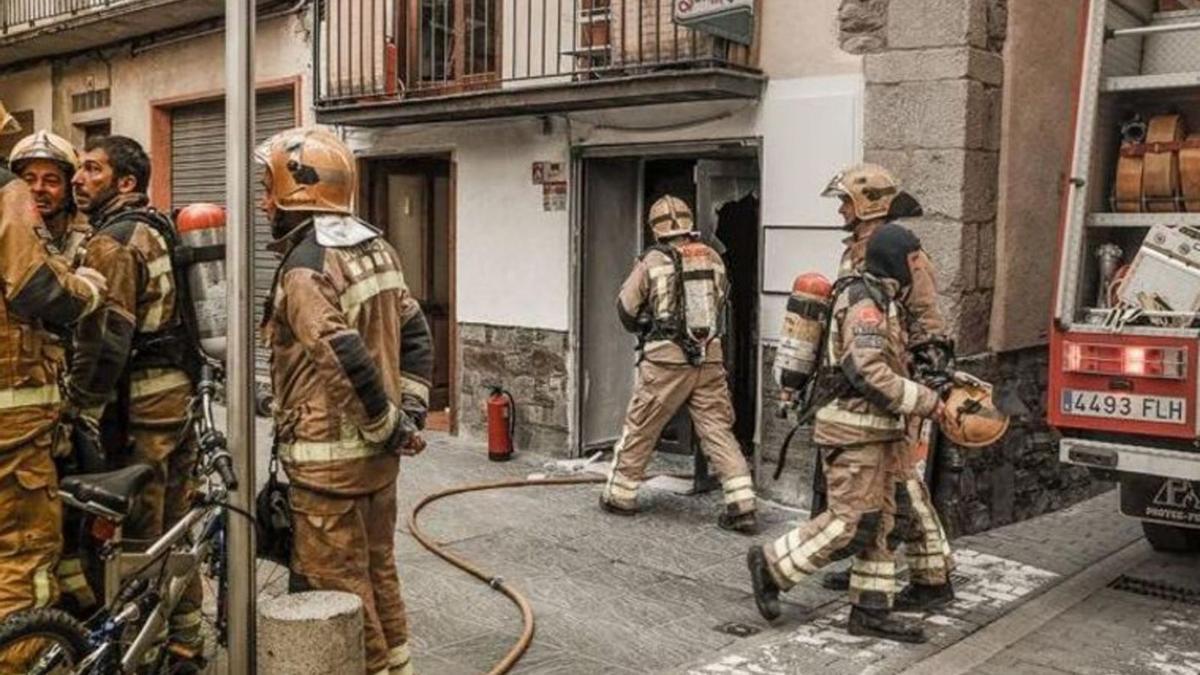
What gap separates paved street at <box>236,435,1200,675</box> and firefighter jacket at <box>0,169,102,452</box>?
1875 mm

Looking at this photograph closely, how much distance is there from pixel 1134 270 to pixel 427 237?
6809mm

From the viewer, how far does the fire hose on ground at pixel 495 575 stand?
497 centimetres

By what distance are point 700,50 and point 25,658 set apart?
5546 mm

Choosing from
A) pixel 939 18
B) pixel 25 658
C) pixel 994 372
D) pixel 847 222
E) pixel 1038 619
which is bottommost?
pixel 1038 619

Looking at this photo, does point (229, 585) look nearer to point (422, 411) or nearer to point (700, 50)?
point (422, 411)

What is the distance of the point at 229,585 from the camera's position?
4.10 meters

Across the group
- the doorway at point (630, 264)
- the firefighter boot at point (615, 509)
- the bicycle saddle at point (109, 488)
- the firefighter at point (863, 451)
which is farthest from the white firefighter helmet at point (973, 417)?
the bicycle saddle at point (109, 488)

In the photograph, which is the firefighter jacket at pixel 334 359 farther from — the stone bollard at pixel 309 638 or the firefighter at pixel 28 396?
the firefighter at pixel 28 396

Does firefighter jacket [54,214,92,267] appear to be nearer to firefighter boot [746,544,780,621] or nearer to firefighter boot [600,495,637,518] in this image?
firefighter boot [746,544,780,621]

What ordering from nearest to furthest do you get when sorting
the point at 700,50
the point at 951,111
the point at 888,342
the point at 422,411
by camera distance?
the point at 422,411 → the point at 888,342 → the point at 951,111 → the point at 700,50

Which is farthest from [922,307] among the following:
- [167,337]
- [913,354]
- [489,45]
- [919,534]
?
[489,45]

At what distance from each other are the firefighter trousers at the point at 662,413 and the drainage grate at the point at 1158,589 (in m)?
2.14

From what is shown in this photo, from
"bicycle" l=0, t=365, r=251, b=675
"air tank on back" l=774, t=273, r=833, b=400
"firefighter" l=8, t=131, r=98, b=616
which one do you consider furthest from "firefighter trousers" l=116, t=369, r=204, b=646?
"air tank on back" l=774, t=273, r=833, b=400

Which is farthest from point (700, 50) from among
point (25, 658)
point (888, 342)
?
point (25, 658)
